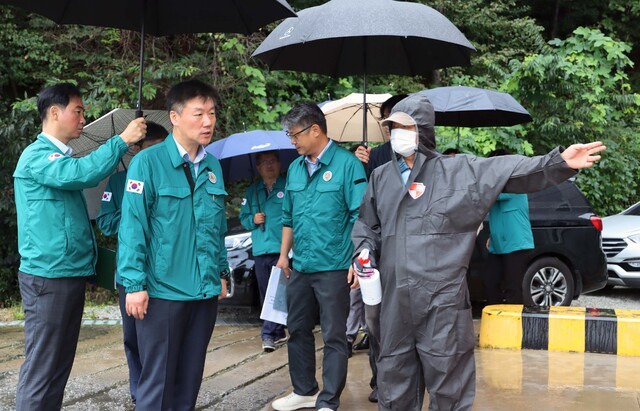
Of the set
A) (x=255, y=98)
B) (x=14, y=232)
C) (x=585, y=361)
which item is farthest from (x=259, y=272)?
(x=255, y=98)

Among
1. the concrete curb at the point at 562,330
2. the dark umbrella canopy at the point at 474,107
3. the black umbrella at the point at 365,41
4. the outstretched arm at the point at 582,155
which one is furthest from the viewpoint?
the dark umbrella canopy at the point at 474,107

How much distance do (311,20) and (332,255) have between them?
5.61 feet

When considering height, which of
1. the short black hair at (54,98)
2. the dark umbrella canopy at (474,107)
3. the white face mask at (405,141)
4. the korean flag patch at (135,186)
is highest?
the dark umbrella canopy at (474,107)

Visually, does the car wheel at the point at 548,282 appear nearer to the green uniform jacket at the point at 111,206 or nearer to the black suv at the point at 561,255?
the black suv at the point at 561,255

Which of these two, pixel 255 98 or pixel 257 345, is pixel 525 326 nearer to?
pixel 257 345

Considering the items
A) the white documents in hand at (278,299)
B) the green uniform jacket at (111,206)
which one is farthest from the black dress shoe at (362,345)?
the green uniform jacket at (111,206)

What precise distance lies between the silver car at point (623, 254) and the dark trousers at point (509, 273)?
376 centimetres

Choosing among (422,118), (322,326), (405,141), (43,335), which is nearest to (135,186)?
(43,335)

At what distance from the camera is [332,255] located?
473 centimetres

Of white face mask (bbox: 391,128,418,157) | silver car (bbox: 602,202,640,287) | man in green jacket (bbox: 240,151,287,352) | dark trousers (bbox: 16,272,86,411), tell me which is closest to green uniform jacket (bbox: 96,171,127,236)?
dark trousers (bbox: 16,272,86,411)

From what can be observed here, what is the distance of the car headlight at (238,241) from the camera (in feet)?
26.4

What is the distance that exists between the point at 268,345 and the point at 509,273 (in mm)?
2315

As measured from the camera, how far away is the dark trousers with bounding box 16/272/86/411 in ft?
13.1

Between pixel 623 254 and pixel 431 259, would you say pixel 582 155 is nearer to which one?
pixel 431 259
